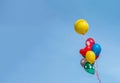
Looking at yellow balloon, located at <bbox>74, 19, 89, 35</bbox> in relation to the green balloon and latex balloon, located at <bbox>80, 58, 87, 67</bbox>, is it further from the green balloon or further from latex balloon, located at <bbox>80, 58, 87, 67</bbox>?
the green balloon

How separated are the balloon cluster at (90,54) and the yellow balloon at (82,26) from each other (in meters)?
0.77

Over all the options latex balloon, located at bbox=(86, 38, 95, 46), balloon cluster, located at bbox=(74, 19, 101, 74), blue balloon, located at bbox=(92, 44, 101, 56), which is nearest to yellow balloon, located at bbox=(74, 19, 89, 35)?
balloon cluster, located at bbox=(74, 19, 101, 74)

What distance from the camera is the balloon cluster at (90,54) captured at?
3291 centimetres

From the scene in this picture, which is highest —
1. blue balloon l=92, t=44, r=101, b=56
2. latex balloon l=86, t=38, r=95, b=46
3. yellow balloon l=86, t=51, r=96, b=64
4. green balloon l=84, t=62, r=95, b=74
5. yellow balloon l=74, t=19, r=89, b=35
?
yellow balloon l=74, t=19, r=89, b=35

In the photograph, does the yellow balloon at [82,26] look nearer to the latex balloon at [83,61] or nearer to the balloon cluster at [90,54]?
the balloon cluster at [90,54]

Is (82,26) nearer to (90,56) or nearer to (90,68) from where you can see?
(90,56)

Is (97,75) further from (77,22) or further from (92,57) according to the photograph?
(77,22)

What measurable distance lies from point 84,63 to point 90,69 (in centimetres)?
57

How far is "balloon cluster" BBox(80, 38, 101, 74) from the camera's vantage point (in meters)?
32.9

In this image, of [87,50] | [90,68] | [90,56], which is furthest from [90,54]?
[90,68]

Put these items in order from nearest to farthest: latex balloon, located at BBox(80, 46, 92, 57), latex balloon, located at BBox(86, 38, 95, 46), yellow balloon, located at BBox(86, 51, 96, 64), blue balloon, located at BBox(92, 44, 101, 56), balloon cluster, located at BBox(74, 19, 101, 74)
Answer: yellow balloon, located at BBox(86, 51, 96, 64) → balloon cluster, located at BBox(74, 19, 101, 74) → blue balloon, located at BBox(92, 44, 101, 56) → latex balloon, located at BBox(80, 46, 92, 57) → latex balloon, located at BBox(86, 38, 95, 46)

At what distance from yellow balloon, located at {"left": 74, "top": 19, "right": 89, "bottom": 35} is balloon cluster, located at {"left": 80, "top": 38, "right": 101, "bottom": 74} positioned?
775 mm

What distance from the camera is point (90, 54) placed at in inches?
1292

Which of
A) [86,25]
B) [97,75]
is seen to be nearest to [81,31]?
[86,25]
